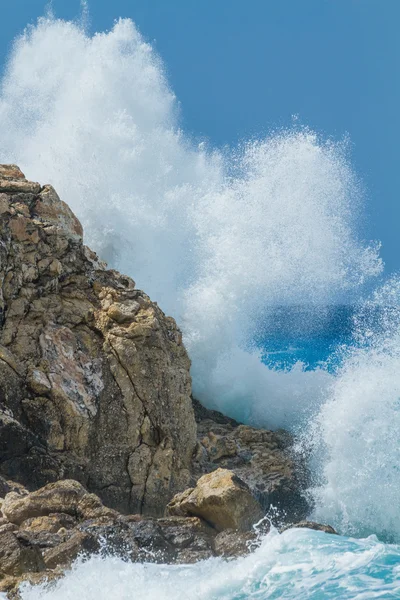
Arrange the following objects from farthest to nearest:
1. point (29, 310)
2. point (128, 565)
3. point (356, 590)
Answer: point (29, 310) < point (128, 565) < point (356, 590)

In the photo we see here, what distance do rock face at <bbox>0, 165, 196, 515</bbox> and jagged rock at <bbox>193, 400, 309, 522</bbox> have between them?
82 cm

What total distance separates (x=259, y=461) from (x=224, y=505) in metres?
4.66

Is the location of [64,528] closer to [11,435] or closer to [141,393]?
[11,435]

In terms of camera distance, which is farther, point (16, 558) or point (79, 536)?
point (79, 536)

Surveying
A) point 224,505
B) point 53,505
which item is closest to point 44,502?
point 53,505

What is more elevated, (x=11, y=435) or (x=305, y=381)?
(x=305, y=381)

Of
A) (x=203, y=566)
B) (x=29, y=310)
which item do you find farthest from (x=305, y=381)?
(x=203, y=566)

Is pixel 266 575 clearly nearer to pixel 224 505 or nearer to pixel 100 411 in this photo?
pixel 224 505

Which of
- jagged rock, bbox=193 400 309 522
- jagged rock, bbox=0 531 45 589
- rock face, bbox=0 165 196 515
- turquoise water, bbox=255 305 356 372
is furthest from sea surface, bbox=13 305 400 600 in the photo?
turquoise water, bbox=255 305 356 372

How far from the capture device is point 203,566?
7.86 m

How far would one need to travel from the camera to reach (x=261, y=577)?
7535mm

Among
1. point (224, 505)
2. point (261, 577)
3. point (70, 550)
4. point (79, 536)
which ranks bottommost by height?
point (261, 577)

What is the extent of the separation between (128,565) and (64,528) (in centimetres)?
98

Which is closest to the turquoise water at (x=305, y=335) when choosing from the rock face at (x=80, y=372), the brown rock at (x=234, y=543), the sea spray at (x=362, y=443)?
the sea spray at (x=362, y=443)
